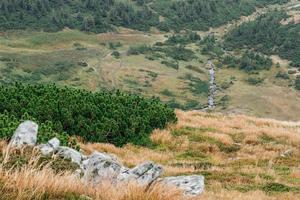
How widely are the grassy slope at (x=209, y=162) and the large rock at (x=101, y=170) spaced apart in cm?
48

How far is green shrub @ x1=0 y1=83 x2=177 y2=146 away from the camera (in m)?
22.1

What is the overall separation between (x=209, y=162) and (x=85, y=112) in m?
6.85

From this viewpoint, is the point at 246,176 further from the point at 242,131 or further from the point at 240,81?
the point at 240,81

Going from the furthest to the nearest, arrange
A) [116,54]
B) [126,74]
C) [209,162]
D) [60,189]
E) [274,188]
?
[116,54], [126,74], [209,162], [274,188], [60,189]

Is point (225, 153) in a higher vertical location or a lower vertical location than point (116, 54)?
higher

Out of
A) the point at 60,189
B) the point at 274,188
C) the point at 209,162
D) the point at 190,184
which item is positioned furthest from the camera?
the point at 209,162

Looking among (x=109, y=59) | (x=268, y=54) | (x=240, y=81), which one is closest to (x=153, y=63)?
(x=109, y=59)

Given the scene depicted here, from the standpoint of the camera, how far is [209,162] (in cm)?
1947

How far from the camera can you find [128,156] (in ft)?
66.3

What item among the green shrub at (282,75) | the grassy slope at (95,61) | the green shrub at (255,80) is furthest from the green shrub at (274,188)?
the green shrub at (282,75)

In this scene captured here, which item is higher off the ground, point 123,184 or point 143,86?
point 123,184

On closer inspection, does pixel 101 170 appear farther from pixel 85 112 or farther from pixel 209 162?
pixel 85 112

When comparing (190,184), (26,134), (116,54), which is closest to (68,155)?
(26,134)

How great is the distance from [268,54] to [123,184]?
186m
